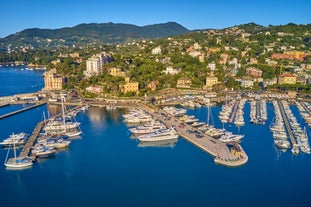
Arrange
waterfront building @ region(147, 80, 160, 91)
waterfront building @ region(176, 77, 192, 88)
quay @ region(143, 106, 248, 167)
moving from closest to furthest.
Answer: quay @ region(143, 106, 248, 167)
waterfront building @ region(147, 80, 160, 91)
waterfront building @ region(176, 77, 192, 88)

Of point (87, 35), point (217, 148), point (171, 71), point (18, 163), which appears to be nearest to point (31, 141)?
point (18, 163)

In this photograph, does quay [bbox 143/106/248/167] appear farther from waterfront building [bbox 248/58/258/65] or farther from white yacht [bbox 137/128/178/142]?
waterfront building [bbox 248/58/258/65]

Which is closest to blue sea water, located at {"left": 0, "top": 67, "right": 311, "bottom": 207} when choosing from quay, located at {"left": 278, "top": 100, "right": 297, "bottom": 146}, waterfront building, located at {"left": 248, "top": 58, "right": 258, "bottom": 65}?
quay, located at {"left": 278, "top": 100, "right": 297, "bottom": 146}

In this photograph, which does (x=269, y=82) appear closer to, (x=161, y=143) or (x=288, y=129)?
(x=288, y=129)

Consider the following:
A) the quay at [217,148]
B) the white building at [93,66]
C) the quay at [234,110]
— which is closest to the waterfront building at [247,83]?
the quay at [234,110]

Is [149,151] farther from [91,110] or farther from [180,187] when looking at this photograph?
[91,110]

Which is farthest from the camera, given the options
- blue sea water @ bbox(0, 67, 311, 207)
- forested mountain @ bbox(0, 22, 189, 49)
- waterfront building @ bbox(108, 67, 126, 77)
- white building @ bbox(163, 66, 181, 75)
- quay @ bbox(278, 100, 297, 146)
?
forested mountain @ bbox(0, 22, 189, 49)
